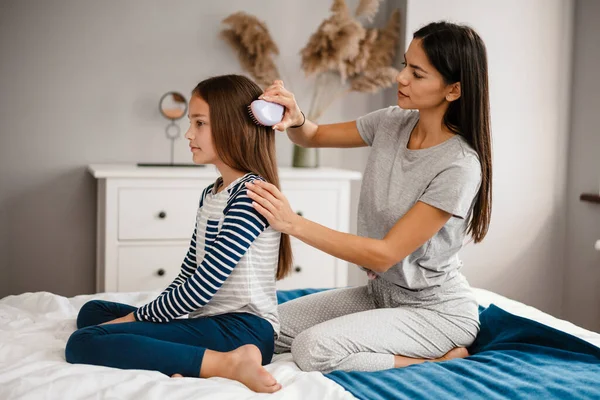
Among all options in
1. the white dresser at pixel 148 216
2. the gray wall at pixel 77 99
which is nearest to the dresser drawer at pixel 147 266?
the white dresser at pixel 148 216

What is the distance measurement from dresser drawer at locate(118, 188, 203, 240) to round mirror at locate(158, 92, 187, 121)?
0.43 meters

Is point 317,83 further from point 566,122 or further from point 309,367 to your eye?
point 309,367

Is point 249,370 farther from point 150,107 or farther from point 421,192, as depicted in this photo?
point 150,107

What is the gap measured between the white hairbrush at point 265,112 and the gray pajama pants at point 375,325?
49 cm

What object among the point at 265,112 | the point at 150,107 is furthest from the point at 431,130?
the point at 150,107

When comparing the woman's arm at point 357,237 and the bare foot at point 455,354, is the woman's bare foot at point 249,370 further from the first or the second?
the bare foot at point 455,354

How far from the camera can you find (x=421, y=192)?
1.64 metres

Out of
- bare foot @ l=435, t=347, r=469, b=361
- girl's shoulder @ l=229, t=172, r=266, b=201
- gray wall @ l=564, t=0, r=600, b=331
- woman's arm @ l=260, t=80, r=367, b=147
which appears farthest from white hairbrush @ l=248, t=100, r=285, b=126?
gray wall @ l=564, t=0, r=600, b=331

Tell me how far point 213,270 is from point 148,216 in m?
1.33

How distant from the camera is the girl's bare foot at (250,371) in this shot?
50.6 inches

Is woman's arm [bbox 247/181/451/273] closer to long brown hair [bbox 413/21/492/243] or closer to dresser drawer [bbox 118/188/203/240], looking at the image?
long brown hair [bbox 413/21/492/243]

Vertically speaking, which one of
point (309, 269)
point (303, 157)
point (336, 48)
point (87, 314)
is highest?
point (336, 48)

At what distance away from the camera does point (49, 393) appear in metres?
1.21

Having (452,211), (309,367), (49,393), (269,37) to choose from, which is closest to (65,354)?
(49,393)
